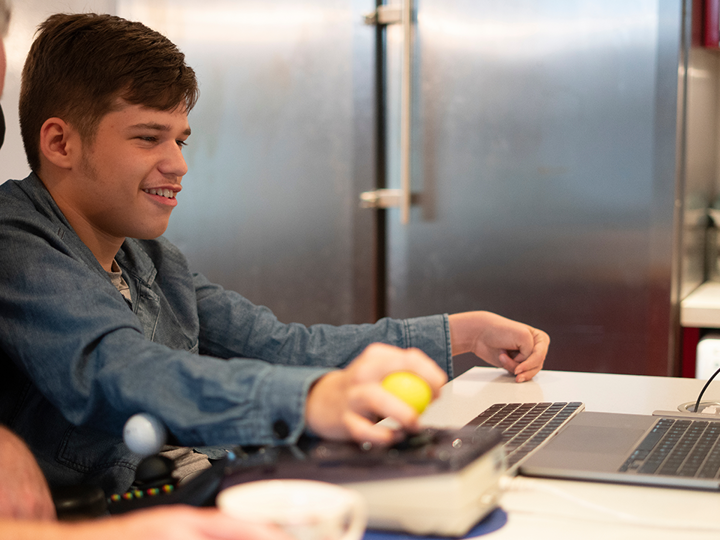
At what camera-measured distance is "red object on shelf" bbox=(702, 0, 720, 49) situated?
7.06ft

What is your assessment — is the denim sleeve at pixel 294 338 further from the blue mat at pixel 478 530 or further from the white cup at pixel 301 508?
the white cup at pixel 301 508

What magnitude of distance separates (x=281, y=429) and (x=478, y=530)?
0.19 m

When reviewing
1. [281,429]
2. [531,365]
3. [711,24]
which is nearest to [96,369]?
[281,429]

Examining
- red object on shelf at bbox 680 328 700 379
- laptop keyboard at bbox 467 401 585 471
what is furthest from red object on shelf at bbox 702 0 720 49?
laptop keyboard at bbox 467 401 585 471

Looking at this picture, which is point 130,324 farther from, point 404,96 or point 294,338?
point 404,96

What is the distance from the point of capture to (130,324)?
84 centimetres

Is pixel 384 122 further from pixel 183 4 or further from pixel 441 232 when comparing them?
pixel 183 4

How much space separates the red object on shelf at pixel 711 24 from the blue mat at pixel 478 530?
6.21 ft

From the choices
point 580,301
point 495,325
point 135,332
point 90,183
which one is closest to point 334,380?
point 135,332

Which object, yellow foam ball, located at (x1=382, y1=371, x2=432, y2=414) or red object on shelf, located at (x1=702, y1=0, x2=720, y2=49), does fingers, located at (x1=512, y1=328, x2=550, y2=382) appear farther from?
red object on shelf, located at (x1=702, y1=0, x2=720, y2=49)

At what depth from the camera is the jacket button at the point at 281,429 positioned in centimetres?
71

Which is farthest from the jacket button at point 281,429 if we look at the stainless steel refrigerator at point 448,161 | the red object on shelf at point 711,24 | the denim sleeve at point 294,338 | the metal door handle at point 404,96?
the red object on shelf at point 711,24

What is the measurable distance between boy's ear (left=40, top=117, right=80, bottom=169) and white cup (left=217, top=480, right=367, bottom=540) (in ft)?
2.17

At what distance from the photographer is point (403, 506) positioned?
0.60 meters
